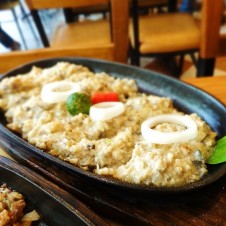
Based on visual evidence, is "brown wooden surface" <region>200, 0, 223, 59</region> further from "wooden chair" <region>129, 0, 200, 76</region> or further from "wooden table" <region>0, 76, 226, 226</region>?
"wooden table" <region>0, 76, 226, 226</region>

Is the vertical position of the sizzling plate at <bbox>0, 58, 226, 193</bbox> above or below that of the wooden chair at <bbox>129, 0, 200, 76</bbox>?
above

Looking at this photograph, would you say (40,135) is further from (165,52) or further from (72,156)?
(165,52)

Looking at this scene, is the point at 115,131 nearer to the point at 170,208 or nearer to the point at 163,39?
the point at 170,208

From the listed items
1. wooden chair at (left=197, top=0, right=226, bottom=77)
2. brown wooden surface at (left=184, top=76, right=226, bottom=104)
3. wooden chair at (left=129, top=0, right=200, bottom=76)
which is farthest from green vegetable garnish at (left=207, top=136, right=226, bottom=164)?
wooden chair at (left=129, top=0, right=200, bottom=76)

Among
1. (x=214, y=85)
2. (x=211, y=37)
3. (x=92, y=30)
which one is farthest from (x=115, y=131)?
(x=92, y=30)

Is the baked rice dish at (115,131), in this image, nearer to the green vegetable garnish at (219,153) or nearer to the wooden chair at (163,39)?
the green vegetable garnish at (219,153)

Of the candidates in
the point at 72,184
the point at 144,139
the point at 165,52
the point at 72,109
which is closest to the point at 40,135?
the point at 72,109
